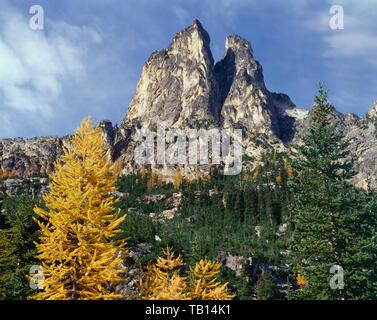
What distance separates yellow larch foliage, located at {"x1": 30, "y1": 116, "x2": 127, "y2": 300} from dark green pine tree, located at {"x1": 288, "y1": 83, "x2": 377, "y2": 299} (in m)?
13.7

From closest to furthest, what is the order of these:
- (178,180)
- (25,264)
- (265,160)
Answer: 1. (25,264)
2. (178,180)
3. (265,160)

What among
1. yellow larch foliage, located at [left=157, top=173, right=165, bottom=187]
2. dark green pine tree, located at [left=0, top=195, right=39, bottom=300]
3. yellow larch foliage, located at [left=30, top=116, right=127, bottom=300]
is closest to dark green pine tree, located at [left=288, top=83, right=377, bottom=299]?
yellow larch foliage, located at [left=30, top=116, right=127, bottom=300]

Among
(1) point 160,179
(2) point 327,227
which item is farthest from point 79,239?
(1) point 160,179

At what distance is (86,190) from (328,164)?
60.4 ft

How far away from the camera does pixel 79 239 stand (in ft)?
31.8

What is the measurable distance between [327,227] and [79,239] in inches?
641

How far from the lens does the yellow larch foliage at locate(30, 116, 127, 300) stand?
9.58 meters

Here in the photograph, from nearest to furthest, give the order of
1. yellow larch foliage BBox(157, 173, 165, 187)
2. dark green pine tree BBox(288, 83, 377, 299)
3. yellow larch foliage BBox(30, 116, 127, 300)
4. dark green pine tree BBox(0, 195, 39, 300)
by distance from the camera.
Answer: yellow larch foliage BBox(30, 116, 127, 300), dark green pine tree BBox(288, 83, 377, 299), dark green pine tree BBox(0, 195, 39, 300), yellow larch foliage BBox(157, 173, 165, 187)

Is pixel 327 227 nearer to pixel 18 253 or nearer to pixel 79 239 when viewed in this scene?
pixel 79 239

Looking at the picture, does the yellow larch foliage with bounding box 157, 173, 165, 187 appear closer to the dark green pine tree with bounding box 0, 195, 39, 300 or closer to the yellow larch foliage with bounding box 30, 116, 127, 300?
the dark green pine tree with bounding box 0, 195, 39, 300

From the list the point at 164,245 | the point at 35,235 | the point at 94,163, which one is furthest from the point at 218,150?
the point at 94,163

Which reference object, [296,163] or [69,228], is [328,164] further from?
[69,228]

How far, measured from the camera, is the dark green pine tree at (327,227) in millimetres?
17656

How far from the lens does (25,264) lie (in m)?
27.1
